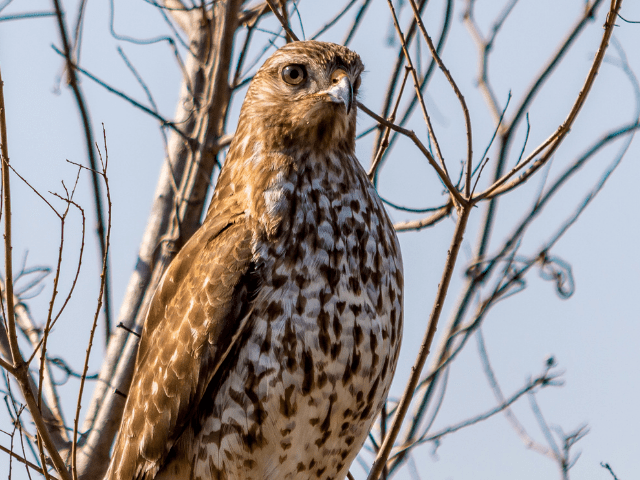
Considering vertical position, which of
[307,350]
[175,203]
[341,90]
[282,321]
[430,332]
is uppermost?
[175,203]

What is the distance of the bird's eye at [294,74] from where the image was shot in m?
3.15

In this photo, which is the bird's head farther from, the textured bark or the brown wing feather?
the textured bark

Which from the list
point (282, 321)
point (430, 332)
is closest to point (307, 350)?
point (282, 321)

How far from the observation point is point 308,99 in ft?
10.2

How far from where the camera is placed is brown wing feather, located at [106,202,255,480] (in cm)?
282

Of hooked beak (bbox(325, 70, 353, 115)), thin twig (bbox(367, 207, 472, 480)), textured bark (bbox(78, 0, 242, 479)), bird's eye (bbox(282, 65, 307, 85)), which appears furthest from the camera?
textured bark (bbox(78, 0, 242, 479))

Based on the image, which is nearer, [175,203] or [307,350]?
[307,350]

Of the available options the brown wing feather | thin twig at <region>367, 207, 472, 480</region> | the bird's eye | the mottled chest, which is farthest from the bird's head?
thin twig at <region>367, 207, 472, 480</region>

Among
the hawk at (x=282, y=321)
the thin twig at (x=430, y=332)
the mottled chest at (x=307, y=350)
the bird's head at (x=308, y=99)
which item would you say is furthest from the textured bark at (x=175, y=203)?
the thin twig at (x=430, y=332)

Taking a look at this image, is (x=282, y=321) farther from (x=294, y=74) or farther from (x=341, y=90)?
(x=294, y=74)

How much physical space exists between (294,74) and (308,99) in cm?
14

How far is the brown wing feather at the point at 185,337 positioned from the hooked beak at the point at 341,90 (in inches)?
21.8

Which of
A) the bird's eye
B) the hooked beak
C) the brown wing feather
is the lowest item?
the brown wing feather

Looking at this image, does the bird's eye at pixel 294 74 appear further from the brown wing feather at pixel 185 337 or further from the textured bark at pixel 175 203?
the textured bark at pixel 175 203
